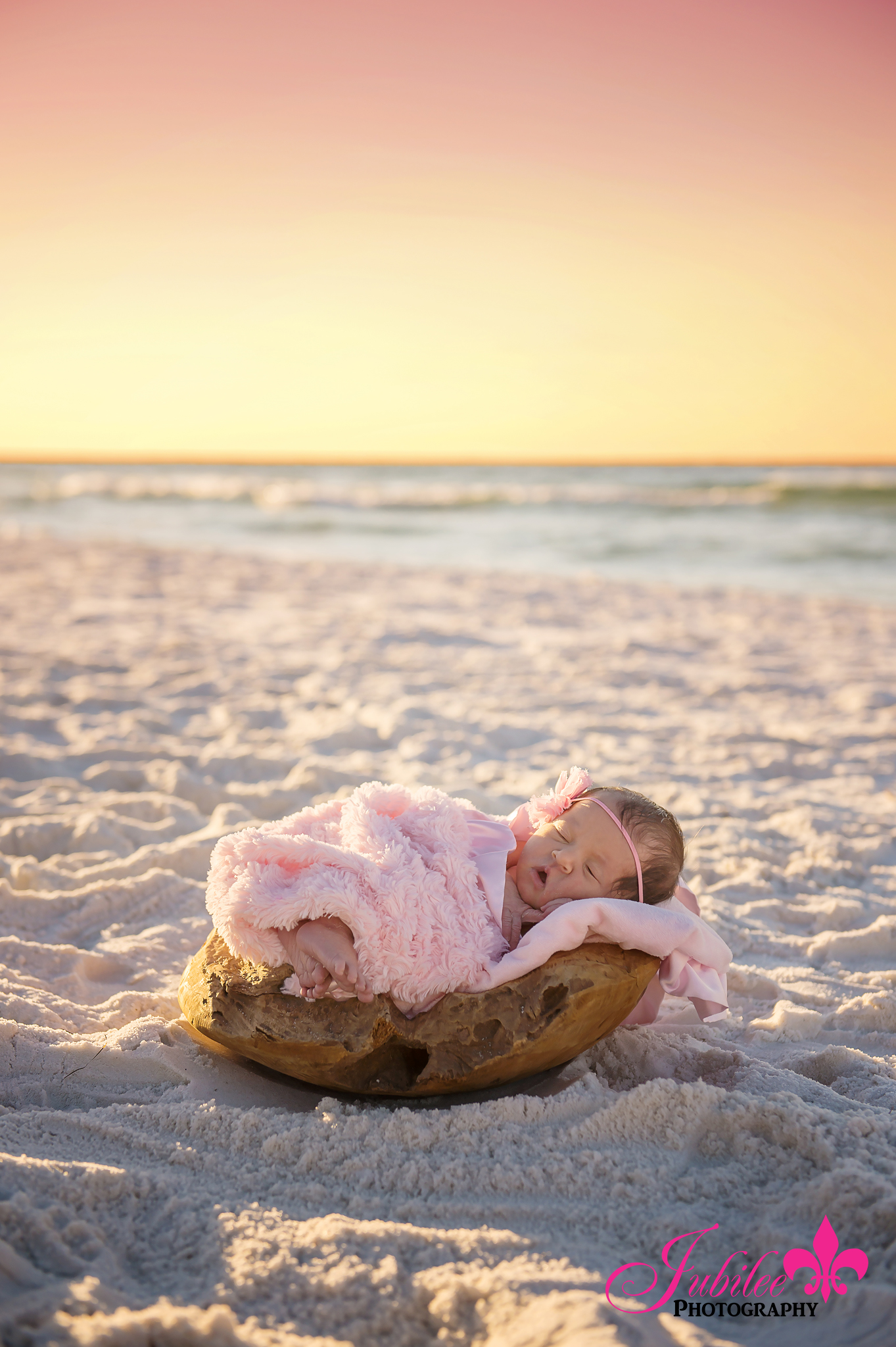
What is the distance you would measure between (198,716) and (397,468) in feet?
137

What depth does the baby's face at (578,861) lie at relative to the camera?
215cm

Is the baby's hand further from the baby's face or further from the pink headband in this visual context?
the pink headband

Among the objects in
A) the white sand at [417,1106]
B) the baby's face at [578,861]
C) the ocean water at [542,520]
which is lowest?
the white sand at [417,1106]

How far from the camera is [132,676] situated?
5605mm

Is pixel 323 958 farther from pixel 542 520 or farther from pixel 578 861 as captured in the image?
pixel 542 520

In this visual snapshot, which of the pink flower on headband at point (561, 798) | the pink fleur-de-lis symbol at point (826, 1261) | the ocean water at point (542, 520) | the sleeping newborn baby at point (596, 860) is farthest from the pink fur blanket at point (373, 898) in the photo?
the ocean water at point (542, 520)

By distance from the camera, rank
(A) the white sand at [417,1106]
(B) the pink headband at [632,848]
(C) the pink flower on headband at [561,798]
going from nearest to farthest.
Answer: (A) the white sand at [417,1106]
(B) the pink headband at [632,848]
(C) the pink flower on headband at [561,798]

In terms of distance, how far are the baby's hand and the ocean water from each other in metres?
8.46

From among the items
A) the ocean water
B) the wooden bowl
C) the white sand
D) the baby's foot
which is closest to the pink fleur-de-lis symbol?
the white sand

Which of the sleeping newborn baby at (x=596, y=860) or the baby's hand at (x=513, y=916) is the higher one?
the sleeping newborn baby at (x=596, y=860)

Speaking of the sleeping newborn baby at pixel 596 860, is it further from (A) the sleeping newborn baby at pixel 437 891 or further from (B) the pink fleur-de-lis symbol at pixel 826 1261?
(B) the pink fleur-de-lis symbol at pixel 826 1261

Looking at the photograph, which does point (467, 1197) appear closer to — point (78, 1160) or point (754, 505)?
point (78, 1160)

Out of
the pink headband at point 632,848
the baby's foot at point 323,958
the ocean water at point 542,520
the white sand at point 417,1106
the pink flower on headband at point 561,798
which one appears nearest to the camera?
the white sand at point 417,1106

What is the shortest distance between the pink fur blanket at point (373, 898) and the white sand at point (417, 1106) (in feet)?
1.03
